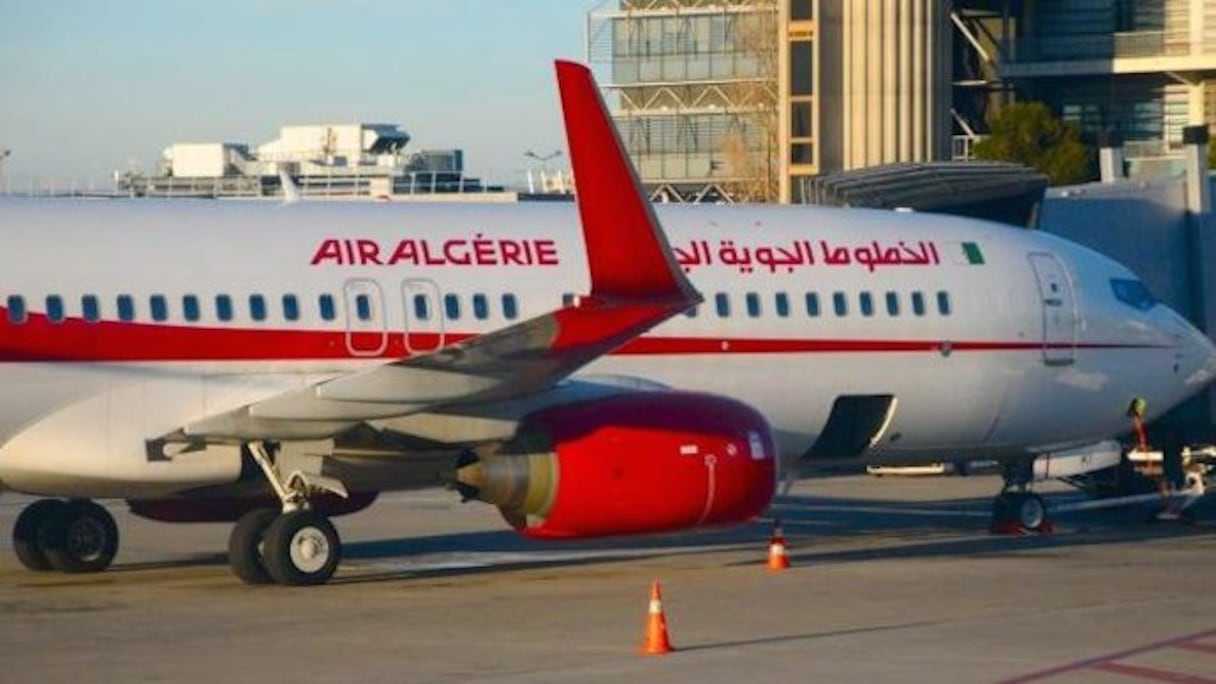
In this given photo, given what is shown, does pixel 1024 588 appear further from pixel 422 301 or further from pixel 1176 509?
pixel 1176 509

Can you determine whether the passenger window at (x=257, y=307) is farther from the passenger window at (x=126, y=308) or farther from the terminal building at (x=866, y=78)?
the terminal building at (x=866, y=78)

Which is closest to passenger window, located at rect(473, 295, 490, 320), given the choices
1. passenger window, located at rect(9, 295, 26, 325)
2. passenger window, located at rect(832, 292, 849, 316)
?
passenger window, located at rect(832, 292, 849, 316)

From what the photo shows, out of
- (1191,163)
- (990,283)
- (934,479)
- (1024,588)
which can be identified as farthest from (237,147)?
(1024,588)

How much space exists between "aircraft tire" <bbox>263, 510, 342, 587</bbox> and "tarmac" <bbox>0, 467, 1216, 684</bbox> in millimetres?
220

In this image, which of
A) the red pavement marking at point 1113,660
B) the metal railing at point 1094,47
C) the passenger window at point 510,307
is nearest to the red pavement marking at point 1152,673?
the red pavement marking at point 1113,660

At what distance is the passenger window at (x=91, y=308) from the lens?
76.1 ft

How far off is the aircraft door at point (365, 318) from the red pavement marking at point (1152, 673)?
28.8ft

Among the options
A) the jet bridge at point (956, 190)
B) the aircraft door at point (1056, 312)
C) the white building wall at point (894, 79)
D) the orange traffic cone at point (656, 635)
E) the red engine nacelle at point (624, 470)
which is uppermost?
the white building wall at point (894, 79)

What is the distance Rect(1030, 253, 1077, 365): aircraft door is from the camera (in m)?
28.5

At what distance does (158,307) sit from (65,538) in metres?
3.54

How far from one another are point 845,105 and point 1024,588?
57448mm

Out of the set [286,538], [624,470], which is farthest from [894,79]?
[286,538]

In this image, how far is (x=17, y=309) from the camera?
A: 2292 cm

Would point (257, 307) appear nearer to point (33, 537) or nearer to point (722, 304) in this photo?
point (33, 537)
